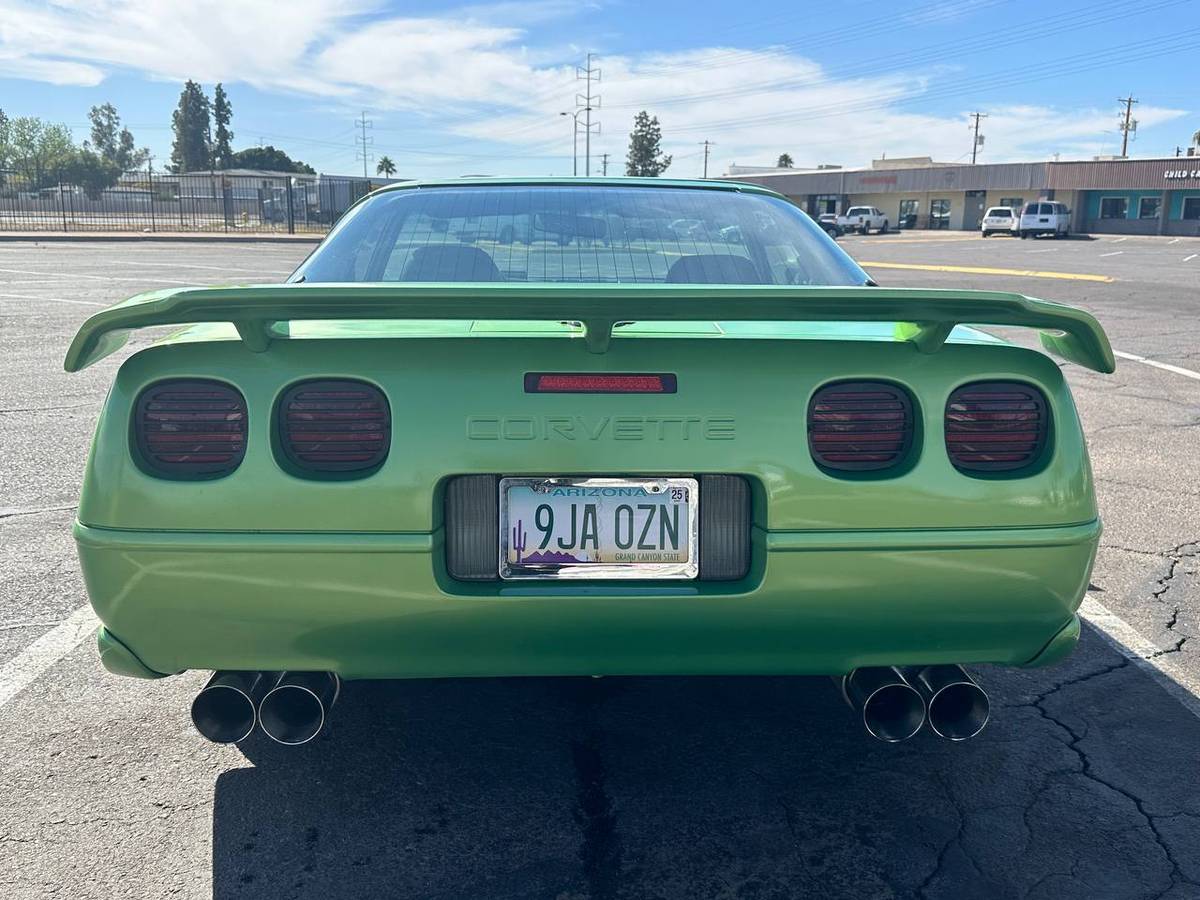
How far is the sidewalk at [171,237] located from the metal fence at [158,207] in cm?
151

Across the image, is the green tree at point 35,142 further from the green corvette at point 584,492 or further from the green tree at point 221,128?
the green corvette at point 584,492

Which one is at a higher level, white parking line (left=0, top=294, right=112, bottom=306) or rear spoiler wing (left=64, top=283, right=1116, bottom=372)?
rear spoiler wing (left=64, top=283, right=1116, bottom=372)

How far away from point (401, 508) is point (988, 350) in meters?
1.28

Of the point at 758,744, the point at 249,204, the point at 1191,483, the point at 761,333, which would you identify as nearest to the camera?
the point at 761,333

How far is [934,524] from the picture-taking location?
7.09ft

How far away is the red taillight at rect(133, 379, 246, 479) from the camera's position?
2.12m

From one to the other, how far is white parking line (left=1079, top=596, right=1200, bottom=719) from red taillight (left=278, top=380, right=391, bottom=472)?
95.2 inches

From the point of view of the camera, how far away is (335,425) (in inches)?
83.8

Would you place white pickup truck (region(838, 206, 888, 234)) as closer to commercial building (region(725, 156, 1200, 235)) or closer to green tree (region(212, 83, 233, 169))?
commercial building (region(725, 156, 1200, 235))

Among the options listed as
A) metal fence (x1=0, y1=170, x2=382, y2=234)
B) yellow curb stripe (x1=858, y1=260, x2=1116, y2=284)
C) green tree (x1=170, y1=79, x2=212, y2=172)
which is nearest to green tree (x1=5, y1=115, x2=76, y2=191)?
green tree (x1=170, y1=79, x2=212, y2=172)

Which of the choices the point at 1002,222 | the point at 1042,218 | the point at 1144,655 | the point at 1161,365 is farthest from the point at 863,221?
the point at 1144,655

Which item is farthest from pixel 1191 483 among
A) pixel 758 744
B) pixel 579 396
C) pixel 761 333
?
pixel 579 396

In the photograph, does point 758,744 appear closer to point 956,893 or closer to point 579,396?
point 956,893

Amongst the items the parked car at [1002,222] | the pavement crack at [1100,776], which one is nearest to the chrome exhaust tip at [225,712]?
the pavement crack at [1100,776]
